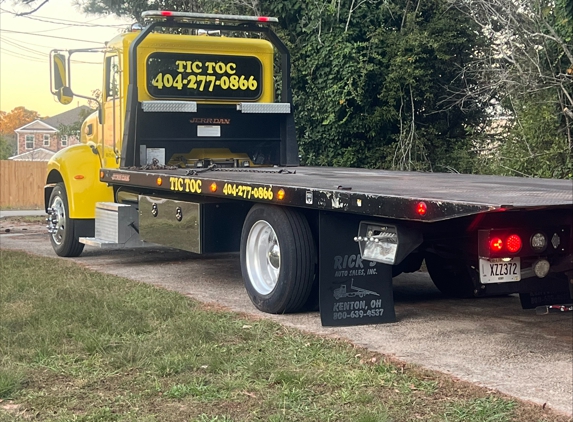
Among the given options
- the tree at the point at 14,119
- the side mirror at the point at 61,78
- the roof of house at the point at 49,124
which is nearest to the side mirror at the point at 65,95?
the side mirror at the point at 61,78

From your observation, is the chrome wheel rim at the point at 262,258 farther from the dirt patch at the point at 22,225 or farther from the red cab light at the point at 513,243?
the dirt patch at the point at 22,225

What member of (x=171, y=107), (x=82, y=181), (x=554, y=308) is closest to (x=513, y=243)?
(x=554, y=308)

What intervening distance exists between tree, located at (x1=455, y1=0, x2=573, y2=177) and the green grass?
8.55 meters

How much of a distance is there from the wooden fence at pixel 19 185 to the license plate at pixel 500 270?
29.2 metres

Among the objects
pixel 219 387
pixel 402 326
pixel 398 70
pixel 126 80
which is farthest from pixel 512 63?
pixel 219 387

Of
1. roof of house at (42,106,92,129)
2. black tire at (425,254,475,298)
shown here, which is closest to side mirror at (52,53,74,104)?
black tire at (425,254,475,298)

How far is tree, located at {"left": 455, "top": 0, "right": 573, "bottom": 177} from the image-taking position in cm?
1409

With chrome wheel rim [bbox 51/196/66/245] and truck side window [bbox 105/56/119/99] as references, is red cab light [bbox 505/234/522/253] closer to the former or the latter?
truck side window [bbox 105/56/119/99]

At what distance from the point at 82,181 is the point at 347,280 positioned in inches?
219

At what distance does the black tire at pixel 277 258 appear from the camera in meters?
7.13

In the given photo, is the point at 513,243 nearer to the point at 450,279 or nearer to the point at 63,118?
the point at 450,279

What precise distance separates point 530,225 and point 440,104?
39.0 ft

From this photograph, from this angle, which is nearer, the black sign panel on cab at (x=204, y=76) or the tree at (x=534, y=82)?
the black sign panel on cab at (x=204, y=76)

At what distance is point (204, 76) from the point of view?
1112 cm
